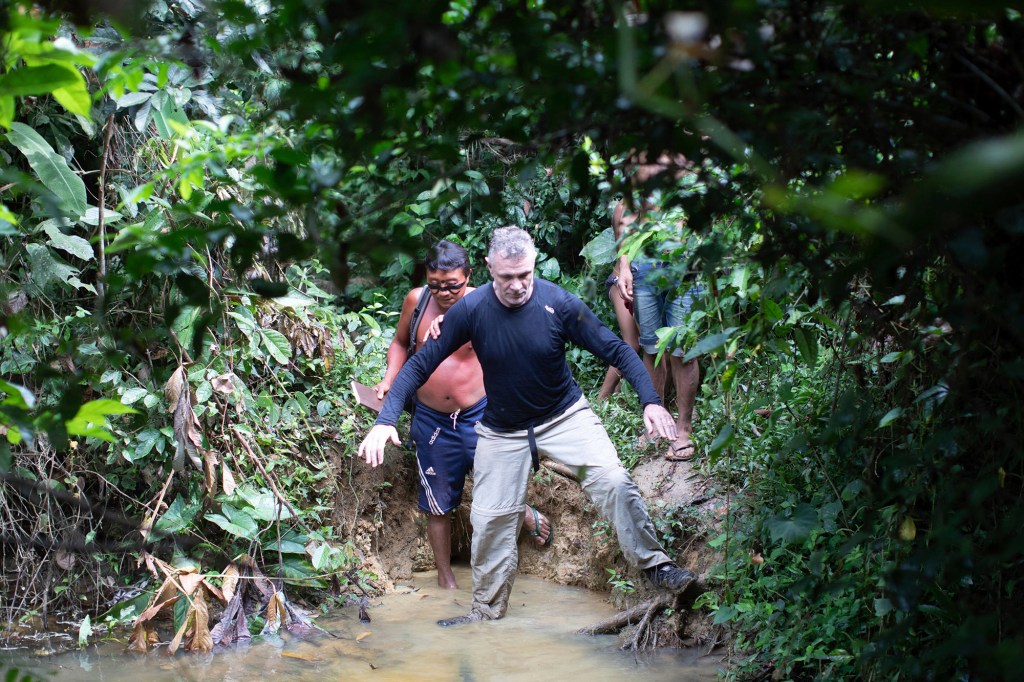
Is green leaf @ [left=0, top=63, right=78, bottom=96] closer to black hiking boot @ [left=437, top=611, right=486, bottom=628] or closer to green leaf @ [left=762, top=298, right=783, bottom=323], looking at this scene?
green leaf @ [left=762, top=298, right=783, bottom=323]

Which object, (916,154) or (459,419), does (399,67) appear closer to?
(916,154)

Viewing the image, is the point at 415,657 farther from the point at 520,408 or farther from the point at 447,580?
the point at 520,408

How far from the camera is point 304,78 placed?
5.00 feet

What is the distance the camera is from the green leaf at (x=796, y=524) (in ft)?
11.3

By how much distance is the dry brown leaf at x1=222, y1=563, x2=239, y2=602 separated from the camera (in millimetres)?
5043

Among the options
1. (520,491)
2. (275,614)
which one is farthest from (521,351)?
(275,614)

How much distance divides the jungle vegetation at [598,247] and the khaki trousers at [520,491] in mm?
530

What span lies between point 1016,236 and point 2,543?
524 centimetres

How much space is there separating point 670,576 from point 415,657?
4.67ft

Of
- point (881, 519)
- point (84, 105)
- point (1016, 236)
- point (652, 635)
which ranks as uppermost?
point (84, 105)

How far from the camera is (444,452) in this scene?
598 cm

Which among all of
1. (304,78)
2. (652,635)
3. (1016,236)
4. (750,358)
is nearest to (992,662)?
(1016,236)

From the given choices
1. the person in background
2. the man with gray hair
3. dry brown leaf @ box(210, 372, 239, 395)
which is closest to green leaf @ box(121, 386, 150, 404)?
dry brown leaf @ box(210, 372, 239, 395)

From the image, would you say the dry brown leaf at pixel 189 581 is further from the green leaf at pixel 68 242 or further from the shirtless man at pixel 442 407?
the green leaf at pixel 68 242
